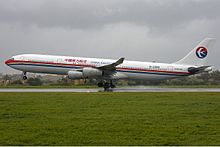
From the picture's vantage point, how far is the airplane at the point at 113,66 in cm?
4309

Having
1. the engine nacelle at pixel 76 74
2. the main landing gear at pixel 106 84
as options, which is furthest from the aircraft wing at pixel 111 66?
the engine nacelle at pixel 76 74

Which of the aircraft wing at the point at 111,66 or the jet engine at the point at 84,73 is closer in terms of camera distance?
the jet engine at the point at 84,73

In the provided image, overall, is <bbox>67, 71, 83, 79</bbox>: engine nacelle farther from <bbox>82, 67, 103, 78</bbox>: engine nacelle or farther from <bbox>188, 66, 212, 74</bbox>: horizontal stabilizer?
<bbox>188, 66, 212, 74</bbox>: horizontal stabilizer

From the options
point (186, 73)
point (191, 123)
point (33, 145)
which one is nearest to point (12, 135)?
point (33, 145)

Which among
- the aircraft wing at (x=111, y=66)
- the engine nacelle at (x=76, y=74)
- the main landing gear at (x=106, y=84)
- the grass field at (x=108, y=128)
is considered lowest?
the grass field at (x=108, y=128)

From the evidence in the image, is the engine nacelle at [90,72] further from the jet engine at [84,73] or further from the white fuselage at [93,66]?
the white fuselage at [93,66]

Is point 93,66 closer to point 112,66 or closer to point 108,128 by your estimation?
point 112,66

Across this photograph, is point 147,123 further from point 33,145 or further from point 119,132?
point 33,145

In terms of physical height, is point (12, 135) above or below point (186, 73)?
below

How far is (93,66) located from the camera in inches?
1716

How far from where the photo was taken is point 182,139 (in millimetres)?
10219

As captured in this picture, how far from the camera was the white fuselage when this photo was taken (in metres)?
43.3

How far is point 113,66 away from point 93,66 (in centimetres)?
251

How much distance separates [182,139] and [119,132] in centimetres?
186
